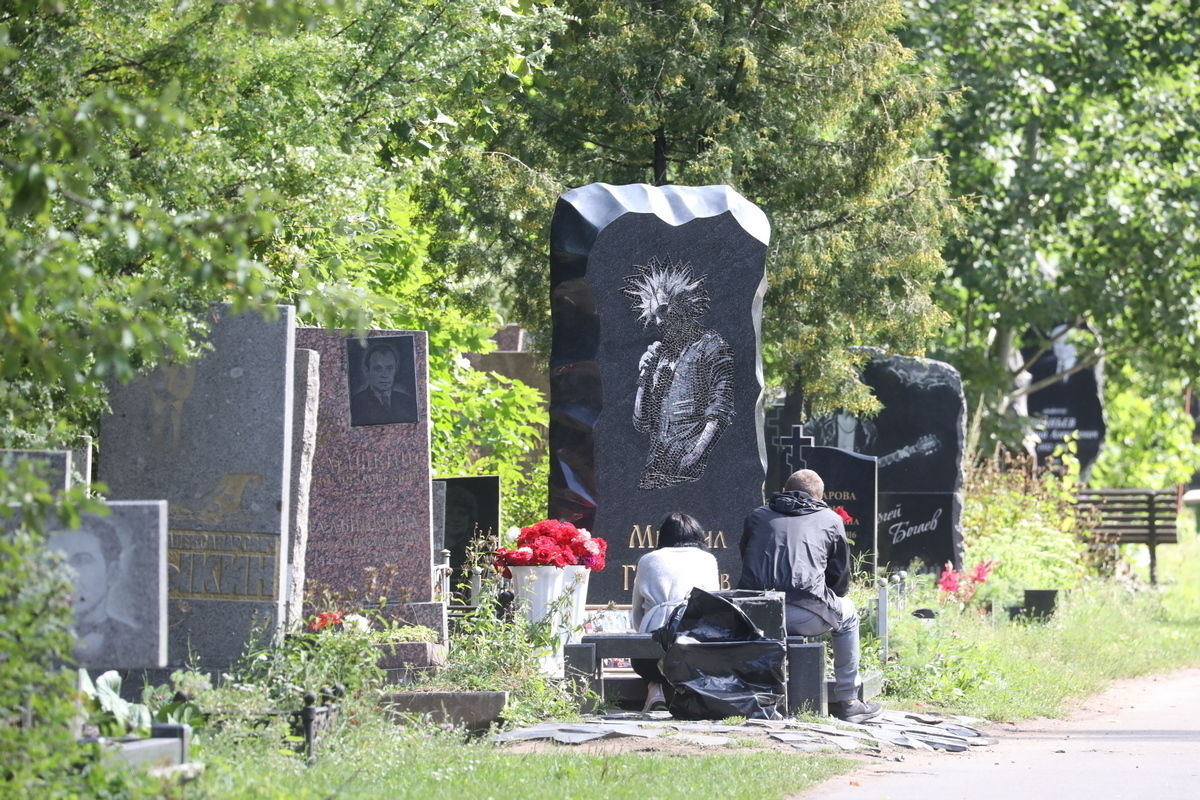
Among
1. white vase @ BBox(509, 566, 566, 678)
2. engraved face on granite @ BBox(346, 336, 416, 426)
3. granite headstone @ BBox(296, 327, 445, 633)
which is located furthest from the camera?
white vase @ BBox(509, 566, 566, 678)

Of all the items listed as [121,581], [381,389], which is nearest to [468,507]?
[381,389]

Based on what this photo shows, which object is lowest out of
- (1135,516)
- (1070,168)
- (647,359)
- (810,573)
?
(810,573)

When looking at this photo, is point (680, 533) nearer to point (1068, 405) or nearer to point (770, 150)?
point (770, 150)

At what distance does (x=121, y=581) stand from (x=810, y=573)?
18.3ft

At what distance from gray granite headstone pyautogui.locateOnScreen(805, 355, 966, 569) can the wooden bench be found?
258 inches

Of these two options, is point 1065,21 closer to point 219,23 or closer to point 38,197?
point 219,23

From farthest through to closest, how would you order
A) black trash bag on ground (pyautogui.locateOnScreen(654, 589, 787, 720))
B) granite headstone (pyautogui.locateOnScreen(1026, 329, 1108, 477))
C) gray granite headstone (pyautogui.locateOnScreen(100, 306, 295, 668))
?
granite headstone (pyautogui.locateOnScreen(1026, 329, 1108, 477)) → black trash bag on ground (pyautogui.locateOnScreen(654, 589, 787, 720)) → gray granite headstone (pyautogui.locateOnScreen(100, 306, 295, 668))

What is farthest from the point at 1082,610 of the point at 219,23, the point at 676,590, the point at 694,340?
the point at 219,23

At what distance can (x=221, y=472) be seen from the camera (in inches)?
361

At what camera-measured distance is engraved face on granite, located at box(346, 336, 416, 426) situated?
1121 cm

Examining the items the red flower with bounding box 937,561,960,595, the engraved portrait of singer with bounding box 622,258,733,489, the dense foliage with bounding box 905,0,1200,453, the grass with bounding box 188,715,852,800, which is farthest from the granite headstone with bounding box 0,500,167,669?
the dense foliage with bounding box 905,0,1200,453

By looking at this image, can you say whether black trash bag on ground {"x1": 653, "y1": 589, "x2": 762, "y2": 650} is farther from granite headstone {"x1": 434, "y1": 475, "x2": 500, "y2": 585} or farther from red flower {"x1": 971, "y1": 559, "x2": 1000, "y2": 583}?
red flower {"x1": 971, "y1": 559, "x2": 1000, "y2": 583}

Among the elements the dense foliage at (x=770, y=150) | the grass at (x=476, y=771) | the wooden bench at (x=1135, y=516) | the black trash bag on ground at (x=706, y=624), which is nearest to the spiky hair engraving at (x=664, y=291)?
the dense foliage at (x=770, y=150)

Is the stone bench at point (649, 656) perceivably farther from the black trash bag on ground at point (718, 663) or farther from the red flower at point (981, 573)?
the red flower at point (981, 573)
